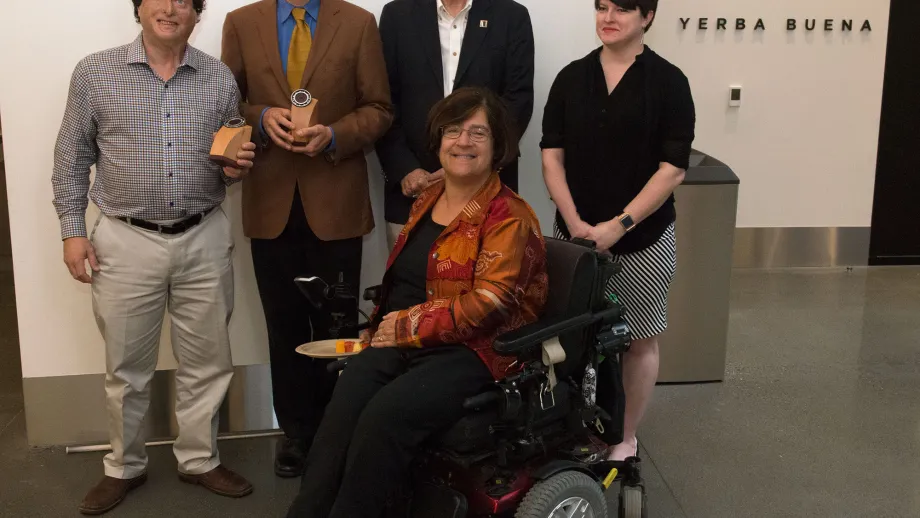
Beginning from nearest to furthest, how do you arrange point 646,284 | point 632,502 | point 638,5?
1. point 632,502
2. point 638,5
3. point 646,284

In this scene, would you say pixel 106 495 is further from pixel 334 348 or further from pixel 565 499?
pixel 565 499

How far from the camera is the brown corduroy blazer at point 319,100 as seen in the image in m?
2.98

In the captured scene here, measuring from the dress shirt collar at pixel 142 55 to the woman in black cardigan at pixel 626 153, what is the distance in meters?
1.13

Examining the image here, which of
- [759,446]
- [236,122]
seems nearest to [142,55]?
[236,122]

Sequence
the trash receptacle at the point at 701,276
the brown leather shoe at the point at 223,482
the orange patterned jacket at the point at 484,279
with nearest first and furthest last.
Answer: the orange patterned jacket at the point at 484,279 < the brown leather shoe at the point at 223,482 < the trash receptacle at the point at 701,276

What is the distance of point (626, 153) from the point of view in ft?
9.30

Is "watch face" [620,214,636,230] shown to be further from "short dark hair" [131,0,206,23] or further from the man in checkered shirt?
"short dark hair" [131,0,206,23]

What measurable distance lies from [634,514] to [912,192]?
4.48m

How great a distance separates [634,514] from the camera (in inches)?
103

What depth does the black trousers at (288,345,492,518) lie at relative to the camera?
2.21m

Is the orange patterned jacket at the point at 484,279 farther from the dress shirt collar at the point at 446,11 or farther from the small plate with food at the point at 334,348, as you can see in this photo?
the dress shirt collar at the point at 446,11

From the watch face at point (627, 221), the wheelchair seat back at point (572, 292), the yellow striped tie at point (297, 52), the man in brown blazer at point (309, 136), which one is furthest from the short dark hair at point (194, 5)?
the watch face at point (627, 221)

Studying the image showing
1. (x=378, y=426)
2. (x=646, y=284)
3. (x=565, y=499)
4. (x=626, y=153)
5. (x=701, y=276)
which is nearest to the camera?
(x=378, y=426)

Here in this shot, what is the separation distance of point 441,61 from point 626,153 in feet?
2.36
